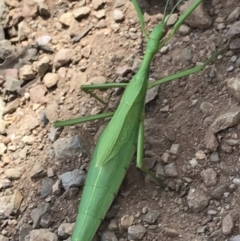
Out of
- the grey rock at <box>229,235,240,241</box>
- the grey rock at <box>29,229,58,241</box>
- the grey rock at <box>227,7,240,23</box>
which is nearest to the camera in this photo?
the grey rock at <box>229,235,240,241</box>

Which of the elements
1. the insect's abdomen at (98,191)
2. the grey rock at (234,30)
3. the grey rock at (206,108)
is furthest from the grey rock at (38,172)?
the grey rock at (234,30)

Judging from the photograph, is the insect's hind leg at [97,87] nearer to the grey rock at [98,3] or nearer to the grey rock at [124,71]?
the grey rock at [124,71]

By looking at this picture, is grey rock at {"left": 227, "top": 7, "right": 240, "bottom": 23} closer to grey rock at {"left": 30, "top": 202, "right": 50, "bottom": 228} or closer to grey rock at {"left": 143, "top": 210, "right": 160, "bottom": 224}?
grey rock at {"left": 143, "top": 210, "right": 160, "bottom": 224}

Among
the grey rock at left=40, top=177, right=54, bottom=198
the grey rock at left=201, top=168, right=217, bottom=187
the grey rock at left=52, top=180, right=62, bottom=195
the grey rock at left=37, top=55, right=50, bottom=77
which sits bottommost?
the grey rock at left=40, top=177, right=54, bottom=198

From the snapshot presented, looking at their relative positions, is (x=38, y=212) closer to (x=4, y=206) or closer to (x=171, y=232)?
(x=4, y=206)

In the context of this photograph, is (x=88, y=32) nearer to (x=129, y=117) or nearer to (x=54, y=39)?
(x=54, y=39)

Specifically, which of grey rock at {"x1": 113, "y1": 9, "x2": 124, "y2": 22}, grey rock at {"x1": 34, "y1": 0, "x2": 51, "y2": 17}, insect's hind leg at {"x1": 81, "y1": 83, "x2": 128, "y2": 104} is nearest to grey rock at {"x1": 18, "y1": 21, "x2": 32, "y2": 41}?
grey rock at {"x1": 34, "y1": 0, "x2": 51, "y2": 17}

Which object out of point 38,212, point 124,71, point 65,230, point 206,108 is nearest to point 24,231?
point 38,212
